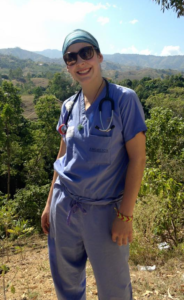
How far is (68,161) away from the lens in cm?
148

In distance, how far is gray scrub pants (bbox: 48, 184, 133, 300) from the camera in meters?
1.35

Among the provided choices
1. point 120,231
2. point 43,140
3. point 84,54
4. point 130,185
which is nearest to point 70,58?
point 84,54

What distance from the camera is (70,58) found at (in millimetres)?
1409

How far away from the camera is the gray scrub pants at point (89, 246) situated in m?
1.35

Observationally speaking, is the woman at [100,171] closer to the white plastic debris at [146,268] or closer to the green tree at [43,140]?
the white plastic debris at [146,268]

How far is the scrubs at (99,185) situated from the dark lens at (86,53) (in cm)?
18

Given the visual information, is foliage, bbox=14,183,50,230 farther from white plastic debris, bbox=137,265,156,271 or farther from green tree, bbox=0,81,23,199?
white plastic debris, bbox=137,265,156,271

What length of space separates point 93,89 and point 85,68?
0.12 metres

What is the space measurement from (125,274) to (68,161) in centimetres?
65

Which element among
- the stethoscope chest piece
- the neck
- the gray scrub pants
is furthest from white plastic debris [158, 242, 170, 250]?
the neck

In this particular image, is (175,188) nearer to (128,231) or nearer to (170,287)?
(170,287)

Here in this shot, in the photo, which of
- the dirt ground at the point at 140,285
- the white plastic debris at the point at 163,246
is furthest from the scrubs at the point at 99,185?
the white plastic debris at the point at 163,246

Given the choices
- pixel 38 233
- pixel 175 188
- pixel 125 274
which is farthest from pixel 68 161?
pixel 38 233

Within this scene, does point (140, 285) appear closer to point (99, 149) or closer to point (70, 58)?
point (99, 149)
